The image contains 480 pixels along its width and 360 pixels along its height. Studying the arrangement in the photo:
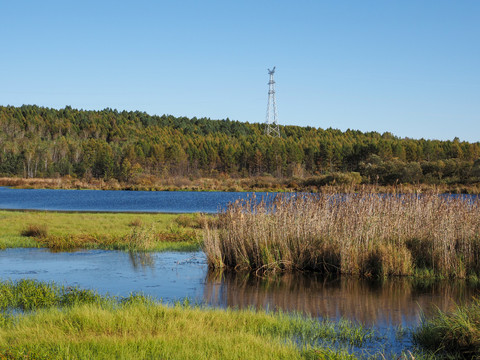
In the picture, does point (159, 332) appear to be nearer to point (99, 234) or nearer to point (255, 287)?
point (255, 287)

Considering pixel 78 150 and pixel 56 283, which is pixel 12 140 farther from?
pixel 56 283

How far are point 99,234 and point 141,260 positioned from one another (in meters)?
5.62

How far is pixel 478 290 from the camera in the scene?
11.5 m

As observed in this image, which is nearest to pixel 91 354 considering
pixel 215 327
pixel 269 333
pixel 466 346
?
pixel 215 327

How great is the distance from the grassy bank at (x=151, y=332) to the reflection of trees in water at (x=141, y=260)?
495 cm

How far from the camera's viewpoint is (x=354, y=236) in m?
13.1

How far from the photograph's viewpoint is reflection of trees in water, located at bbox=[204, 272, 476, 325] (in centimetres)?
978

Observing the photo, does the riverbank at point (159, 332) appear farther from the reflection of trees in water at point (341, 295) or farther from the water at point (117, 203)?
the water at point (117, 203)

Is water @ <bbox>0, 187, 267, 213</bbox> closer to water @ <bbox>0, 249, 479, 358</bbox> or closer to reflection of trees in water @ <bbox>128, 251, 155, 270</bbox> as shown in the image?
reflection of trees in water @ <bbox>128, 251, 155, 270</bbox>

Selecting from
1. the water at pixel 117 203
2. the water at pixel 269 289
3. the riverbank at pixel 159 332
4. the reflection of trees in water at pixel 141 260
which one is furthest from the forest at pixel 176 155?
the riverbank at pixel 159 332

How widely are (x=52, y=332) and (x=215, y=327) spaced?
2.37m

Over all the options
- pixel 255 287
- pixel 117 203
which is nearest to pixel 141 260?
pixel 255 287

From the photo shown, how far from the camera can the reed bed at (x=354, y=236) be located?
42.2ft

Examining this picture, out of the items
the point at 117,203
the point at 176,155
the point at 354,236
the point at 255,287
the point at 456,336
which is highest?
the point at 176,155
